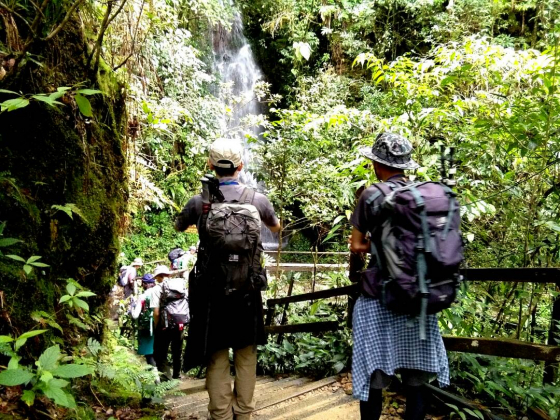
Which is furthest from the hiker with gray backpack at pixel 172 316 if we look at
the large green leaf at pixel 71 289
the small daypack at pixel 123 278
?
the small daypack at pixel 123 278

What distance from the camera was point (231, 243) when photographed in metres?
2.33

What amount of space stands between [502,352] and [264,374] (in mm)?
3549

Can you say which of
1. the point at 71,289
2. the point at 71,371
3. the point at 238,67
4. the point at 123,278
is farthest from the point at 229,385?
the point at 238,67

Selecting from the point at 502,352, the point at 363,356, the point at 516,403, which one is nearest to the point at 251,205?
the point at 363,356

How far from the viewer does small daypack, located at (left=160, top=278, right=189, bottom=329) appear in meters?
4.76

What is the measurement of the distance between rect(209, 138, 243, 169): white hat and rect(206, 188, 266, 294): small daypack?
0.94ft

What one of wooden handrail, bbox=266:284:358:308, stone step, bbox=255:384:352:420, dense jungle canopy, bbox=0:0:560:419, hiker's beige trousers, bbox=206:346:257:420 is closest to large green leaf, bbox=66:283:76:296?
dense jungle canopy, bbox=0:0:560:419

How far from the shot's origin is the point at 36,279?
214 centimetres

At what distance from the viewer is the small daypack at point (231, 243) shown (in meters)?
2.34

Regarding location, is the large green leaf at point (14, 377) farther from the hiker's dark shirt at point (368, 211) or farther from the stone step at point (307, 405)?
the stone step at point (307, 405)

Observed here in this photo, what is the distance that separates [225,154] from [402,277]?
1.27 m

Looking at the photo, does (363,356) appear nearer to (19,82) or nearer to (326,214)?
(19,82)

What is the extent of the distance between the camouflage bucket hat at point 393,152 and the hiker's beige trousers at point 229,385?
1405 millimetres

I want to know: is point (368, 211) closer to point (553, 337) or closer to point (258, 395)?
point (553, 337)
